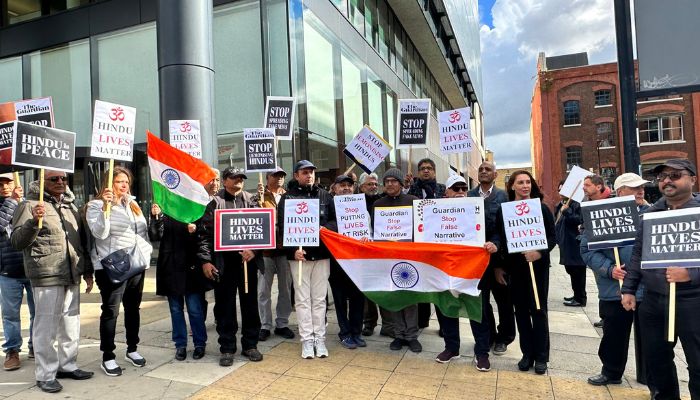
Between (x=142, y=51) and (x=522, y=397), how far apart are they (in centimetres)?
1264

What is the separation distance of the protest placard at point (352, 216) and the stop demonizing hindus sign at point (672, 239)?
295 centimetres

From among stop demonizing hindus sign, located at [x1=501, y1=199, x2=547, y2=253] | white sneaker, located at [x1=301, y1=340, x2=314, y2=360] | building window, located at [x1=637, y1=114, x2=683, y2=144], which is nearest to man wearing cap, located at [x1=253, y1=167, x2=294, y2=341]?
white sneaker, located at [x1=301, y1=340, x2=314, y2=360]

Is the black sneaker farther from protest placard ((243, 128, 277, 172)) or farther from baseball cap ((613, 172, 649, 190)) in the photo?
baseball cap ((613, 172, 649, 190))

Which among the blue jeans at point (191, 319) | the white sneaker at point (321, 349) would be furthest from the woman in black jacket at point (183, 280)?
the white sneaker at point (321, 349)

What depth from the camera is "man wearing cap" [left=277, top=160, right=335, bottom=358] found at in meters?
5.27

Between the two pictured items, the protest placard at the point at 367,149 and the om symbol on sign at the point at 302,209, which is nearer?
the om symbol on sign at the point at 302,209

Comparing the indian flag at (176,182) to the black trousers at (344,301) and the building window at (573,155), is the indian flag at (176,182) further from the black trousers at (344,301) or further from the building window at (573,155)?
the building window at (573,155)

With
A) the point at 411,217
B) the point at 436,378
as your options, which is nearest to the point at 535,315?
the point at 436,378

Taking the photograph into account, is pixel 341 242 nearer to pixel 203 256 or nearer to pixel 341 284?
pixel 341 284

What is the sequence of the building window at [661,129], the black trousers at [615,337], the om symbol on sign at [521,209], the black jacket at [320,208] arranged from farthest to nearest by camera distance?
the building window at [661,129] < the black jacket at [320,208] < the om symbol on sign at [521,209] < the black trousers at [615,337]

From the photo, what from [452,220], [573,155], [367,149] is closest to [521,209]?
[452,220]

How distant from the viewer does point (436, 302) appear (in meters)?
5.28

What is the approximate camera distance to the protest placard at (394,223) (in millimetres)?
5461

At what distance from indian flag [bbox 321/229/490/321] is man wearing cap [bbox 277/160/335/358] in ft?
0.74
